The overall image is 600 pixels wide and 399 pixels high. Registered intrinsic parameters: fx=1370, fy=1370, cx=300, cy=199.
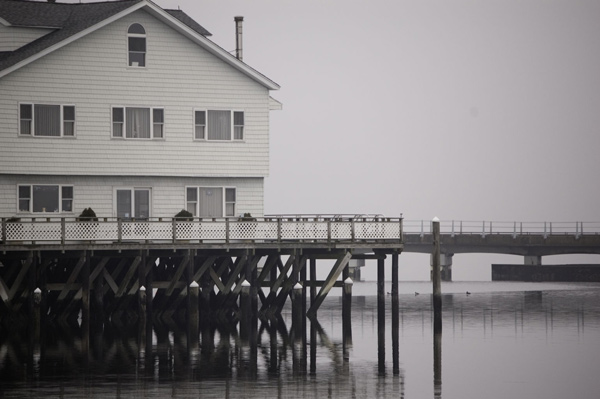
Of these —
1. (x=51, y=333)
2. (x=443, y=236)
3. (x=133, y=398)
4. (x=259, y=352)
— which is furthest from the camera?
(x=443, y=236)

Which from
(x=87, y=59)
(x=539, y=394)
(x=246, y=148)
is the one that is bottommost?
(x=539, y=394)

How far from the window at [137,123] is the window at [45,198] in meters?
3.15

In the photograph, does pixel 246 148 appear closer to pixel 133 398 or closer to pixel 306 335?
pixel 306 335

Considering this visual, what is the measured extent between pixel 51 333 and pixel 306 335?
33.2 feet

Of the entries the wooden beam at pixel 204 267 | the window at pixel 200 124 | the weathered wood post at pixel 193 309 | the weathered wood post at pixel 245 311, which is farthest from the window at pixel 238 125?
the weathered wood post at pixel 193 309

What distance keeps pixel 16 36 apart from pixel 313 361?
21.4 metres

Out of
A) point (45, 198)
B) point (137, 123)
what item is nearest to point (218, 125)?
point (137, 123)

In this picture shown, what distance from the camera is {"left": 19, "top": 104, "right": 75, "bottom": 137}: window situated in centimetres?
5478

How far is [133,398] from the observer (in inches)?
1512

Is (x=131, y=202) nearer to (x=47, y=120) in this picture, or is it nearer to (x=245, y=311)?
(x=47, y=120)

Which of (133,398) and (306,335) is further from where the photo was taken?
(306,335)

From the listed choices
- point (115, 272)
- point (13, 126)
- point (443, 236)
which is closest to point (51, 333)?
point (115, 272)

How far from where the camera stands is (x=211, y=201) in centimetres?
5691

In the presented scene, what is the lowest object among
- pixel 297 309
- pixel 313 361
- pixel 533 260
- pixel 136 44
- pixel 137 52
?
pixel 313 361
